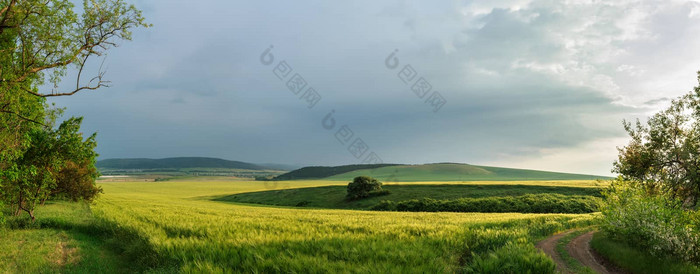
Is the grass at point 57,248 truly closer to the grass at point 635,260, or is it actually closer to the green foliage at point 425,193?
the grass at point 635,260

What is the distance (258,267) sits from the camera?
820 centimetres

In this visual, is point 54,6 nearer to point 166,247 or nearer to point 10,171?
point 10,171

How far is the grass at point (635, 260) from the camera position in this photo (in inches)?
443

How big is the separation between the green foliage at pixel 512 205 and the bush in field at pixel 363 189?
9.52 metres

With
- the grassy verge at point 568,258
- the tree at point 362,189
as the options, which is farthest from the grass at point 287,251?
the tree at point 362,189

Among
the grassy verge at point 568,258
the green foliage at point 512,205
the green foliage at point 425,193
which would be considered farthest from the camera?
the green foliage at point 425,193

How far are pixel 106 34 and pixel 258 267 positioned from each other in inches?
482

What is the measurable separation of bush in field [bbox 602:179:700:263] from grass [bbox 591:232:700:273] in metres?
0.30

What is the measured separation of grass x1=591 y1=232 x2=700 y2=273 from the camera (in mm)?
11258

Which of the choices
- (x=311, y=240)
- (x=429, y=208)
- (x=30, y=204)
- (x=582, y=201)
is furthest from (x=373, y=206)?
(x=311, y=240)

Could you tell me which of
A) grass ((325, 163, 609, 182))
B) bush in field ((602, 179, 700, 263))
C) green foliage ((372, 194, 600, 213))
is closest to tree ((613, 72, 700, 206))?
bush in field ((602, 179, 700, 263))

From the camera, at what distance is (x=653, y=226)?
41.8 ft

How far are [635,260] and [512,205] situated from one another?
38278 millimetres

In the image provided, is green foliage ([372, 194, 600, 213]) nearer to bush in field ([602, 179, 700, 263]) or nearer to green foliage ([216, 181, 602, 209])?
green foliage ([216, 181, 602, 209])
